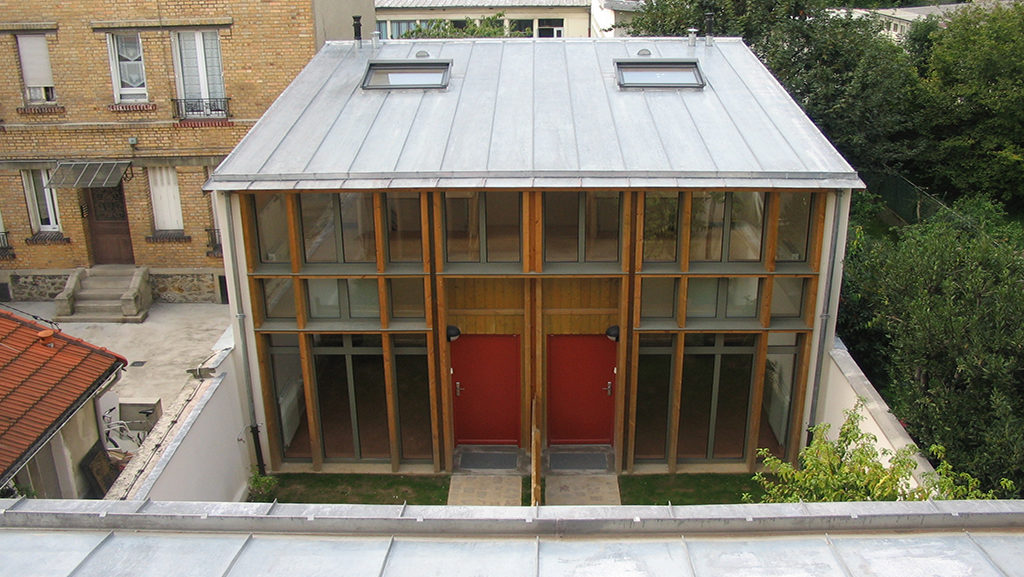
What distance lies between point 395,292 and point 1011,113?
18.9 m

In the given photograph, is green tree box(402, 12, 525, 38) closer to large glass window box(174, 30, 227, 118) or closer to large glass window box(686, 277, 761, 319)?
large glass window box(174, 30, 227, 118)

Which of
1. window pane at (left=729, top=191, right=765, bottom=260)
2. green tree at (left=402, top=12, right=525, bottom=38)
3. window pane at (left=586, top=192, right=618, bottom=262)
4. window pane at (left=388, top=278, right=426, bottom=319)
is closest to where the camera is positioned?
window pane at (left=729, top=191, right=765, bottom=260)

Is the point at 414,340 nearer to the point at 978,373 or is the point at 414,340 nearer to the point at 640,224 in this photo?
the point at 640,224

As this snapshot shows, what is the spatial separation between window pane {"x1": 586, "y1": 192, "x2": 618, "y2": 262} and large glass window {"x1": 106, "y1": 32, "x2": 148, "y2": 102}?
38.8 ft

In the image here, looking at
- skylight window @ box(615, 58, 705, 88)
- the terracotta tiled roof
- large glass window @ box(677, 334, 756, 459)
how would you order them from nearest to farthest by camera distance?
the terracotta tiled roof < large glass window @ box(677, 334, 756, 459) < skylight window @ box(615, 58, 705, 88)

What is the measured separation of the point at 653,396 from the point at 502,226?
363 cm

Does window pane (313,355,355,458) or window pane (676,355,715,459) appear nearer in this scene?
window pane (676,355,715,459)

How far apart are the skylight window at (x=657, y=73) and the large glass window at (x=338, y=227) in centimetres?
504

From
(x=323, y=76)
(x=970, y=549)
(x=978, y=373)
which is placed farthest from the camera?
(x=323, y=76)

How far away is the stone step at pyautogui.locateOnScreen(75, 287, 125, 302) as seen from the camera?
18.0m


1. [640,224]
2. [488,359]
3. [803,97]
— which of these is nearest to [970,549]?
[640,224]

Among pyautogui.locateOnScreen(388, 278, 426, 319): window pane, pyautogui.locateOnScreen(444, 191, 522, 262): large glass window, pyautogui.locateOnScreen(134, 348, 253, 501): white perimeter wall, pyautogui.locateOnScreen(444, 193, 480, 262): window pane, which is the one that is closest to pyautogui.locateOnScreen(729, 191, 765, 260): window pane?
pyautogui.locateOnScreen(444, 191, 522, 262): large glass window

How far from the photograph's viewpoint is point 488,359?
12391 millimetres

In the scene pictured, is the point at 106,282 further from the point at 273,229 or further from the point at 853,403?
the point at 853,403
